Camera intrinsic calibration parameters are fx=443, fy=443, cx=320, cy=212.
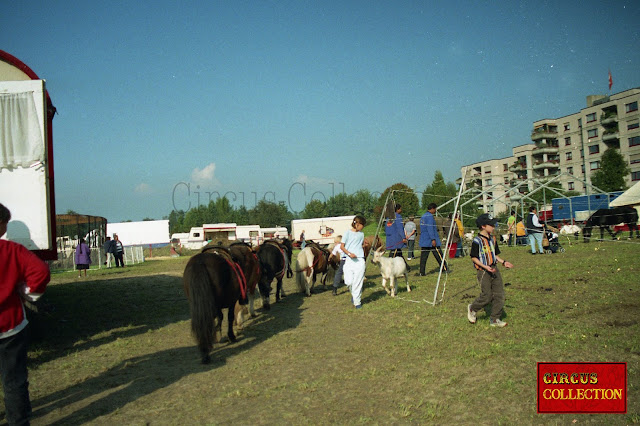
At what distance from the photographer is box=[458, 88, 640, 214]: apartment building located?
5522 cm

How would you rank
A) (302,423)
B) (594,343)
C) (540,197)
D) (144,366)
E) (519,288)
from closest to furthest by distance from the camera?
1. (302,423)
2. (594,343)
3. (144,366)
4. (519,288)
5. (540,197)

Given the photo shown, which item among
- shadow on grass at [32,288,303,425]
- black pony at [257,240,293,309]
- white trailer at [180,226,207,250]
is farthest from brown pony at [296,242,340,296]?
white trailer at [180,226,207,250]

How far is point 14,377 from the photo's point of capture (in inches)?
146

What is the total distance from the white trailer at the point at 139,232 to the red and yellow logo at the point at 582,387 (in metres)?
53.5

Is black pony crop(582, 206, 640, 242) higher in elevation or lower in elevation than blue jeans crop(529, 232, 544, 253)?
higher

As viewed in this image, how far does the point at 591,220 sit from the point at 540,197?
1139 inches

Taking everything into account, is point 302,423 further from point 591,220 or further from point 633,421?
point 591,220

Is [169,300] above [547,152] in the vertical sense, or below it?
below

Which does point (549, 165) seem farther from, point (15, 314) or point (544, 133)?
point (15, 314)

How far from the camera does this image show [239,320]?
8.30 meters

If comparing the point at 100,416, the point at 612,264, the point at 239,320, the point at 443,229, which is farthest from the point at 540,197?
the point at 100,416

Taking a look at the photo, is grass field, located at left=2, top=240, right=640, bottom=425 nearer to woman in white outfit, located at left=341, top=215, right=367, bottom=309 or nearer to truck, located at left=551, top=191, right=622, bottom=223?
woman in white outfit, located at left=341, top=215, right=367, bottom=309

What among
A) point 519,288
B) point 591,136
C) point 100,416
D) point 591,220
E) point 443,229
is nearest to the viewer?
point 100,416

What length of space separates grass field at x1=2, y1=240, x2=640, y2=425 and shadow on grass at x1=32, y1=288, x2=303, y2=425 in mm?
23
